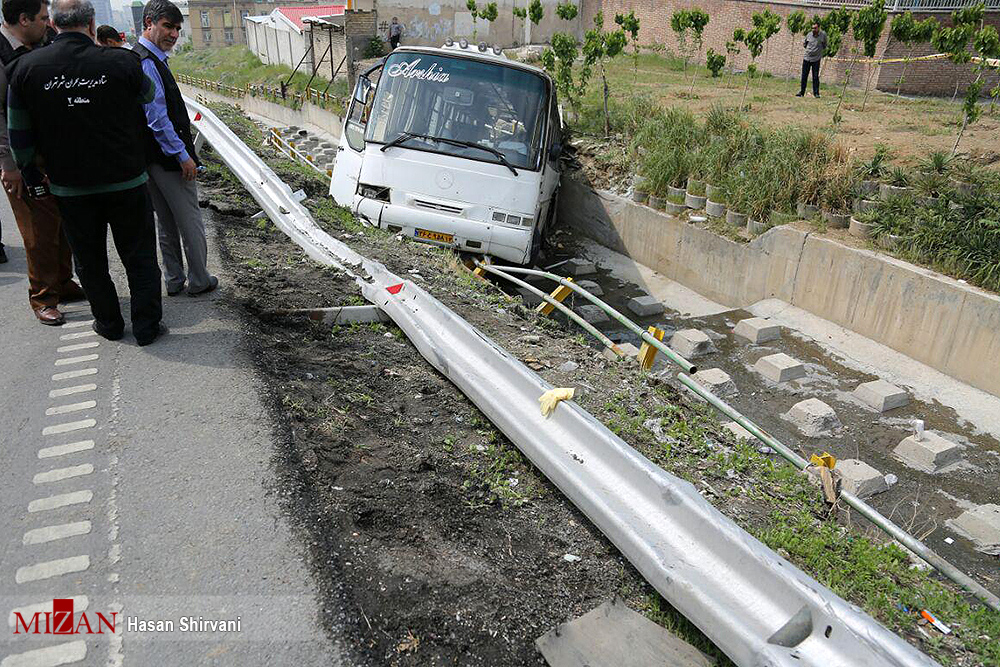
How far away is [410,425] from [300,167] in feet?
31.1

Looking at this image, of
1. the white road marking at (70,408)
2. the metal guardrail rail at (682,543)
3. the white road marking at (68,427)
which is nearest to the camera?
the metal guardrail rail at (682,543)

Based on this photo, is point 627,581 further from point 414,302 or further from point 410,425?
point 414,302

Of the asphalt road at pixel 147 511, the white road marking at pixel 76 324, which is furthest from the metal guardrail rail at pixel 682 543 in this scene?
the white road marking at pixel 76 324

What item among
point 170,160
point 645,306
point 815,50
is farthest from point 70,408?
point 815,50

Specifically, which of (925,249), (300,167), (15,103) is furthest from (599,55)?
(15,103)

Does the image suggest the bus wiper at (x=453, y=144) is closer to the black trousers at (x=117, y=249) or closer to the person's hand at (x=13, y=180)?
the black trousers at (x=117, y=249)

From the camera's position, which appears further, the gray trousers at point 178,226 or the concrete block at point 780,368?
the concrete block at point 780,368

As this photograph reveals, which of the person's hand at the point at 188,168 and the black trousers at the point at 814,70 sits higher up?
the black trousers at the point at 814,70

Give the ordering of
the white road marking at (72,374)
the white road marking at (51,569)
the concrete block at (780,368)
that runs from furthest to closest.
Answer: the concrete block at (780,368) → the white road marking at (72,374) → the white road marking at (51,569)

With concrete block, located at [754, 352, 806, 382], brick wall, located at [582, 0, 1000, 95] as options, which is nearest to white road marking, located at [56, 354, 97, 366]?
concrete block, located at [754, 352, 806, 382]

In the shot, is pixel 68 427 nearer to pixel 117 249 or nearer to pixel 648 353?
pixel 117 249

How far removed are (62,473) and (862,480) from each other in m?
5.74

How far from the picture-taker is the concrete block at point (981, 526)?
17.5ft

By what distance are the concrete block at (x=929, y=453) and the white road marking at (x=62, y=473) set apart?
6650 mm
